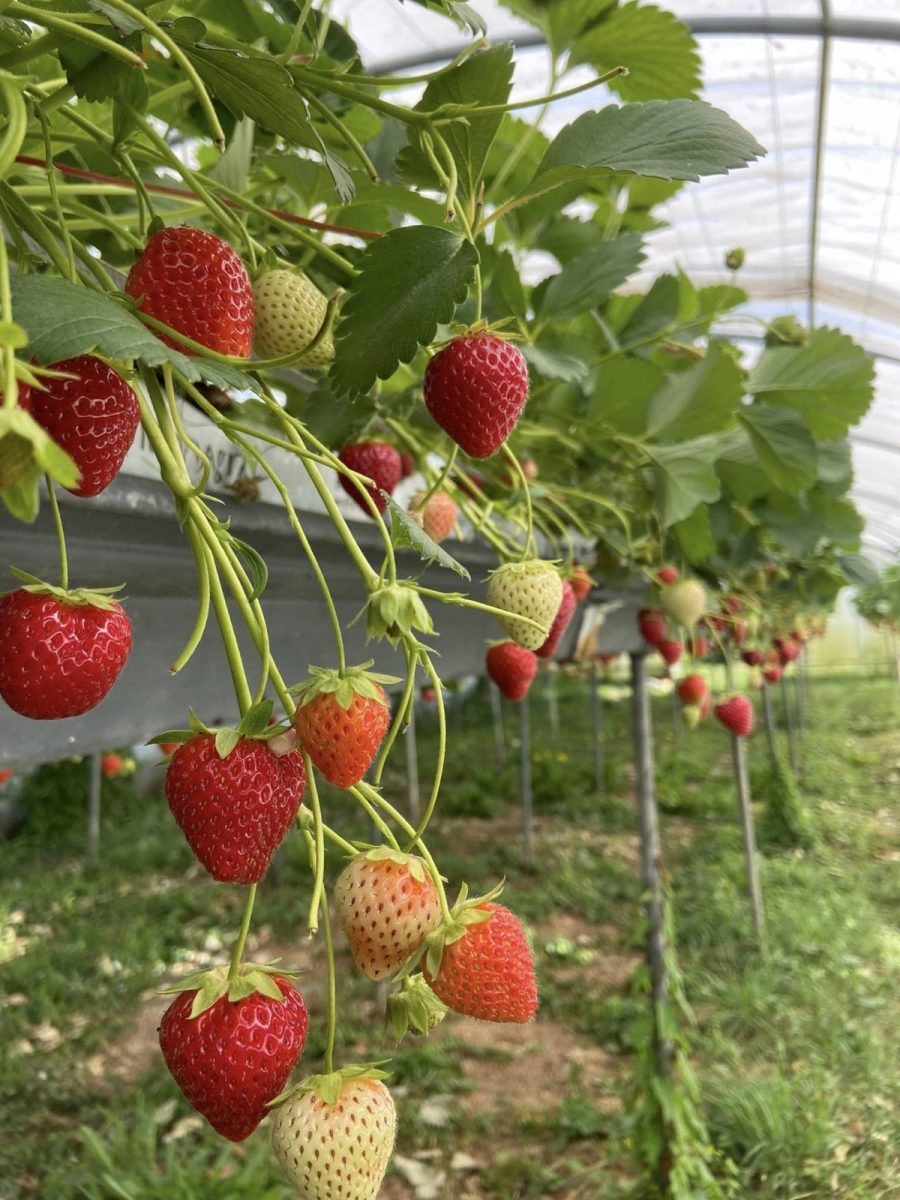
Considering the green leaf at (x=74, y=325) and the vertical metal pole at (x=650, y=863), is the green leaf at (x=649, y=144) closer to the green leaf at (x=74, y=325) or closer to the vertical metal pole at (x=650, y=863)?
the green leaf at (x=74, y=325)

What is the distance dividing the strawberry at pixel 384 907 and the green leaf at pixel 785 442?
76 centimetres

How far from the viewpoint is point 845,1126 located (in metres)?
2.87

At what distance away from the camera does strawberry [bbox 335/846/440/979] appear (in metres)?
Result: 0.38

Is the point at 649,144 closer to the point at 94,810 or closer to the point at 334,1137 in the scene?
the point at 334,1137

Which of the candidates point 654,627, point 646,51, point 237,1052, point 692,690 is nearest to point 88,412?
point 237,1052

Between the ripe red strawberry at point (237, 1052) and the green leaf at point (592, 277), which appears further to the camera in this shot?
the green leaf at point (592, 277)

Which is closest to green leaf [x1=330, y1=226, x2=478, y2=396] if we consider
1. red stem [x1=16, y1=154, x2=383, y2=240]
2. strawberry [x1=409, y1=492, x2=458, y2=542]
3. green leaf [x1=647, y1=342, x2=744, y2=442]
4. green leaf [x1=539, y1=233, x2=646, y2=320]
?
red stem [x1=16, y1=154, x2=383, y2=240]

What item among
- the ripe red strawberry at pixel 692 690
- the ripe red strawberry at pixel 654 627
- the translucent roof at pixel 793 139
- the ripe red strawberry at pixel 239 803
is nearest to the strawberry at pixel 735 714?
the ripe red strawberry at pixel 692 690

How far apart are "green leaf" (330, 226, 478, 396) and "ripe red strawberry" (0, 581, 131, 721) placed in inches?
4.8

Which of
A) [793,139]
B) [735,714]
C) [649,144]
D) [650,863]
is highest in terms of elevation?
[793,139]

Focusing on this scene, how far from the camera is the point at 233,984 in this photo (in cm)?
38

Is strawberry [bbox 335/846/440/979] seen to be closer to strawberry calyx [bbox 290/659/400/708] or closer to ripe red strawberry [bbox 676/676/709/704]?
strawberry calyx [bbox 290/659/400/708]

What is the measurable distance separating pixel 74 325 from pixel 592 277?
645 mm

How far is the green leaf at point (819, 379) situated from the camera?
1084mm
